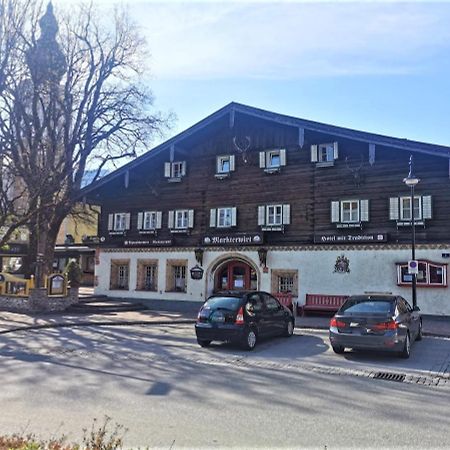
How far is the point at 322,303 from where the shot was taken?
21672 mm

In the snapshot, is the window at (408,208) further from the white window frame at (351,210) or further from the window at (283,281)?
the window at (283,281)

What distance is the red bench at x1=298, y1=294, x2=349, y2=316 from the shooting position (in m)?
21.2

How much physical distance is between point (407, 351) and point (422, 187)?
34.4ft

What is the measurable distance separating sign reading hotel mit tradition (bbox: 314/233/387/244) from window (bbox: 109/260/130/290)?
1150 centimetres

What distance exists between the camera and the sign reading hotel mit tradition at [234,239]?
23.4m

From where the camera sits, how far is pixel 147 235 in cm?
2702

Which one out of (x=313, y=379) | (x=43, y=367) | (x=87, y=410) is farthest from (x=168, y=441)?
(x=43, y=367)

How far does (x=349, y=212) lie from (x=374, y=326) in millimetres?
11072

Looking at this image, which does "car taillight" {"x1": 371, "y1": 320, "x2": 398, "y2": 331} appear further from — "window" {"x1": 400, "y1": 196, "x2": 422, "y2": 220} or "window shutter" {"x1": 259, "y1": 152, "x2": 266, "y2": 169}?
"window shutter" {"x1": 259, "y1": 152, "x2": 266, "y2": 169}

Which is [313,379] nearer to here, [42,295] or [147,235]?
[42,295]

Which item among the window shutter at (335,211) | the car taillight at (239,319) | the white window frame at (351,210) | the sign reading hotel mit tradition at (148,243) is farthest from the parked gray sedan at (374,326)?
the sign reading hotel mit tradition at (148,243)

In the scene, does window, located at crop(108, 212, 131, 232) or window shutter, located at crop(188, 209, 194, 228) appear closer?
window shutter, located at crop(188, 209, 194, 228)

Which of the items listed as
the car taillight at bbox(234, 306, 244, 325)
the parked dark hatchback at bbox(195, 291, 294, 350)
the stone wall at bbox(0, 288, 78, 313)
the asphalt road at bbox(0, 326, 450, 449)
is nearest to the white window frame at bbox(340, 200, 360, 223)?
the parked dark hatchback at bbox(195, 291, 294, 350)

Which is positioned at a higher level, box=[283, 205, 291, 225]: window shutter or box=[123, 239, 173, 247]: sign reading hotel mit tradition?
box=[283, 205, 291, 225]: window shutter
